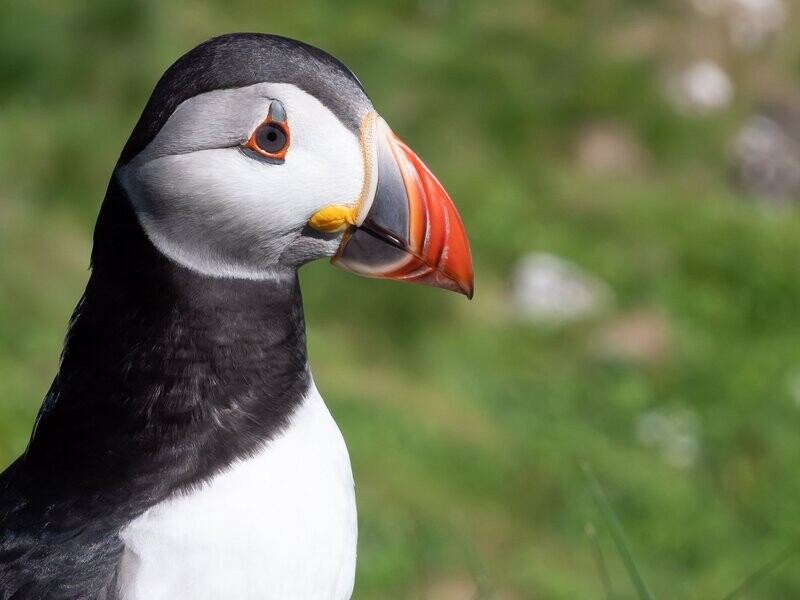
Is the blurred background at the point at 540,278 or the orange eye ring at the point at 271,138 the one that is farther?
the blurred background at the point at 540,278

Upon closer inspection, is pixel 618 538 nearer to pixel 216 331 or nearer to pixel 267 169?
pixel 216 331

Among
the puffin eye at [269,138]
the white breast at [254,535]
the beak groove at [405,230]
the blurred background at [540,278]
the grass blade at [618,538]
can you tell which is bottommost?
the blurred background at [540,278]

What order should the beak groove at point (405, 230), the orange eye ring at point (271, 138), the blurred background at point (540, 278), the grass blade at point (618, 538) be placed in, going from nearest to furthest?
the orange eye ring at point (271, 138) → the beak groove at point (405, 230) → the grass blade at point (618, 538) → the blurred background at point (540, 278)

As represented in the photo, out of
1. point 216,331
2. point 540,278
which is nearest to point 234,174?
point 216,331

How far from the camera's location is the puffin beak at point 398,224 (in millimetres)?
1908

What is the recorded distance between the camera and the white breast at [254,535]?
6.17ft

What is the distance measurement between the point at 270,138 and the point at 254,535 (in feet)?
2.04

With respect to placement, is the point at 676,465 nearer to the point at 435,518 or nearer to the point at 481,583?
the point at 435,518

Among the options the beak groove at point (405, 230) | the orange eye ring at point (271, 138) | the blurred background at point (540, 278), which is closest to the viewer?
the orange eye ring at point (271, 138)

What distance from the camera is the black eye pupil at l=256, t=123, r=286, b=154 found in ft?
5.97

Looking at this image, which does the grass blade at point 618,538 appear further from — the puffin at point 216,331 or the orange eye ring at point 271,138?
the orange eye ring at point 271,138

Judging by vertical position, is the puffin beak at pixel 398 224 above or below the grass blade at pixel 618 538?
above

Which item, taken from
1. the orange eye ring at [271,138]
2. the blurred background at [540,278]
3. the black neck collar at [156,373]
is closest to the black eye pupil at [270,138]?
the orange eye ring at [271,138]

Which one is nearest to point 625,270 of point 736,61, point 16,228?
point 736,61
